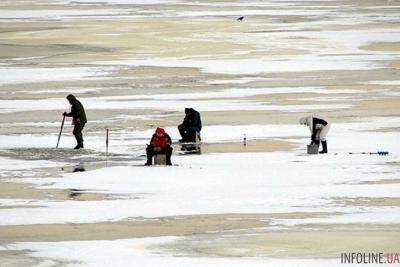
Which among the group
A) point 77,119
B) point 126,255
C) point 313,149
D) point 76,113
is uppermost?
point 76,113

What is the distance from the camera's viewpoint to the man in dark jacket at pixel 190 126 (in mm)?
27750

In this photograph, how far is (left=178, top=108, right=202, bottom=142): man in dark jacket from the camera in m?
27.8

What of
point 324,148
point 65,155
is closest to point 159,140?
point 65,155

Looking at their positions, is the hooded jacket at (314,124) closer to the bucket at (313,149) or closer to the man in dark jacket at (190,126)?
the bucket at (313,149)

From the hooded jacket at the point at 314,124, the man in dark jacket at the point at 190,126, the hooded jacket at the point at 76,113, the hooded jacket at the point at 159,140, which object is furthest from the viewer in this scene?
the hooded jacket at the point at 76,113

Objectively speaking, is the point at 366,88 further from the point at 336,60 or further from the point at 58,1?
the point at 58,1

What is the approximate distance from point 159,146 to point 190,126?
3.06m

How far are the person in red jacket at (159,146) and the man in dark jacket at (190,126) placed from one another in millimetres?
2818

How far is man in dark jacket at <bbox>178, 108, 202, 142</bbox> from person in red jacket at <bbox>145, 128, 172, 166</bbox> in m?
2.82

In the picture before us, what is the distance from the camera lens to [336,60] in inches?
2004

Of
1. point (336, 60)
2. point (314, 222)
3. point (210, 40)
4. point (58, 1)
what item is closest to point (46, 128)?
point (314, 222)

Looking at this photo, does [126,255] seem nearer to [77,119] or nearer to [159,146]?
[159,146]

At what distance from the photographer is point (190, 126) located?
27906 mm

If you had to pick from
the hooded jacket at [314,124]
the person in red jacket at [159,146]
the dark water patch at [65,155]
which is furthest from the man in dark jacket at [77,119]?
the hooded jacket at [314,124]
